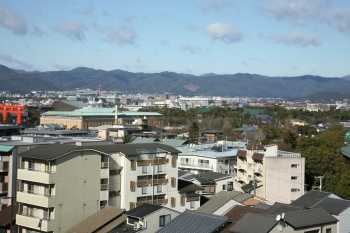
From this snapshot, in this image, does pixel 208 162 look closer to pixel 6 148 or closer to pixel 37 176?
pixel 6 148

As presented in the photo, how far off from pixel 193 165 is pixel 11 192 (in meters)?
8.47

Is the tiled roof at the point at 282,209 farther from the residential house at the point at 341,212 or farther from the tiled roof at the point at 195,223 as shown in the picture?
the tiled roof at the point at 195,223

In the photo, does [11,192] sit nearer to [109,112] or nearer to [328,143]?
[328,143]

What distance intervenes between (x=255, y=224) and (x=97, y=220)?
313 cm

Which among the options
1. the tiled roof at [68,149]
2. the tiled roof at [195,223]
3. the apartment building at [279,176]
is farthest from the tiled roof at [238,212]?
the apartment building at [279,176]

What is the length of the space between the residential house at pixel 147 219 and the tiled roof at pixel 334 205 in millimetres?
2960

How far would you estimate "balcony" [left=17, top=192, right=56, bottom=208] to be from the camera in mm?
10273

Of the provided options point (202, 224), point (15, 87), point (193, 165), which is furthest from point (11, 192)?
point (15, 87)

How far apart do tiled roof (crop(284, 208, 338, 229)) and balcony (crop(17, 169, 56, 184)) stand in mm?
4408

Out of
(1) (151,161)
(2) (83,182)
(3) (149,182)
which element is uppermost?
(1) (151,161)

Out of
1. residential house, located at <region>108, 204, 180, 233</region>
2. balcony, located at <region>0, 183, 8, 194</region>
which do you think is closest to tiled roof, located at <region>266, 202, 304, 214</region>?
residential house, located at <region>108, 204, 180, 233</region>

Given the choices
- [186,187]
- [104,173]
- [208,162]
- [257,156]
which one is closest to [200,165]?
[208,162]

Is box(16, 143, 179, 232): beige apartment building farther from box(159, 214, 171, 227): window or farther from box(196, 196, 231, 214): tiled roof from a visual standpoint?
box(159, 214, 171, 227): window

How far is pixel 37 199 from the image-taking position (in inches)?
413
